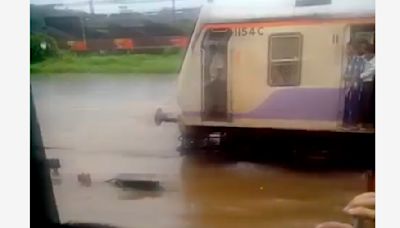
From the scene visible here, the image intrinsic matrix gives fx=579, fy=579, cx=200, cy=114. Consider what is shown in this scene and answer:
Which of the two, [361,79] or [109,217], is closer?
[361,79]

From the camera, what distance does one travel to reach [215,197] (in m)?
1.29

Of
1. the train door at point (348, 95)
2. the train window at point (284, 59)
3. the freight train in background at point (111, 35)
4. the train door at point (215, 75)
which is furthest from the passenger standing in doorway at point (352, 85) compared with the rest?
the freight train in background at point (111, 35)

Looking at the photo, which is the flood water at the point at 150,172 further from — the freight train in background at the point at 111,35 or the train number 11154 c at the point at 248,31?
the train number 11154 c at the point at 248,31

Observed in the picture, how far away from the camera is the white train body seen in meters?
1.21

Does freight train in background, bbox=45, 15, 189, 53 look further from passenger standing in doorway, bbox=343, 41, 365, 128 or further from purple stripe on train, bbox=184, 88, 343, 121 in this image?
passenger standing in doorway, bbox=343, 41, 365, 128

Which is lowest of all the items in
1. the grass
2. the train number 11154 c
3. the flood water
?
the flood water

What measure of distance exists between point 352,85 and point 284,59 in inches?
6.0

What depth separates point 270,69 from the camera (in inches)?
49.3

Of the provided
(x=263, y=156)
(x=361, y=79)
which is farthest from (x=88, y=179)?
(x=361, y=79)

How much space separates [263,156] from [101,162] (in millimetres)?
387

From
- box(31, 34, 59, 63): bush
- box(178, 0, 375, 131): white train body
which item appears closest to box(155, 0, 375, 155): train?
box(178, 0, 375, 131): white train body

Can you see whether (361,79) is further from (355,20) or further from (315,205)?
(315,205)

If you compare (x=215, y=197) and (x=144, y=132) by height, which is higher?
(x=144, y=132)

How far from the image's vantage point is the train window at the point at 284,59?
4.05 feet
